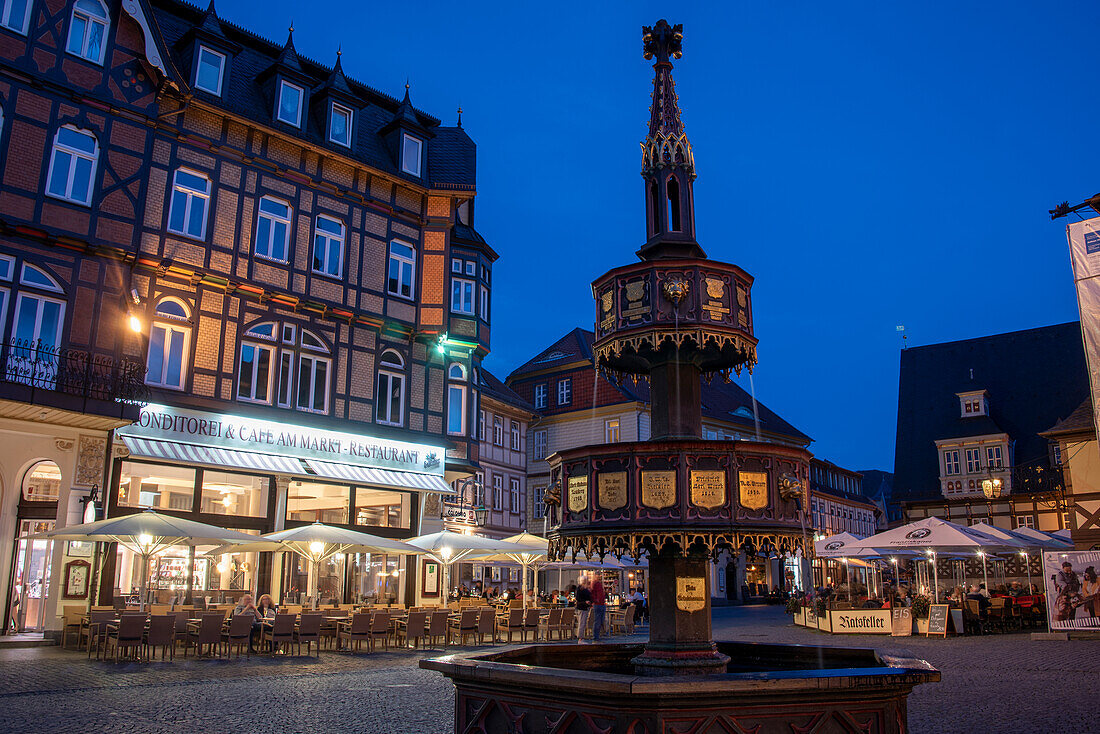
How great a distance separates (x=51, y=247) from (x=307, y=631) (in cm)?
1064

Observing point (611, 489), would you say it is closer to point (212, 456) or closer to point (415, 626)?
point (415, 626)

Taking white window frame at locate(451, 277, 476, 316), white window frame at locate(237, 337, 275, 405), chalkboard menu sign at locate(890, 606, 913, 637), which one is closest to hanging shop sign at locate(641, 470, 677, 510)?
white window frame at locate(237, 337, 275, 405)

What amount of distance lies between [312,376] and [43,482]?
7324mm

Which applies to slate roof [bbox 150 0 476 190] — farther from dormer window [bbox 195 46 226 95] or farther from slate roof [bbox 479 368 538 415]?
slate roof [bbox 479 368 538 415]

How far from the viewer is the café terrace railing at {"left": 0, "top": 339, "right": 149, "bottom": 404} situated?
57.9 feet

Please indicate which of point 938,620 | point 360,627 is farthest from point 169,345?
point 938,620

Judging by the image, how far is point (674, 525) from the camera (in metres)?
6.99

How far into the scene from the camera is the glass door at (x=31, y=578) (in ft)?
62.9

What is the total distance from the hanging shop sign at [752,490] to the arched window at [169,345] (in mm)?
18048

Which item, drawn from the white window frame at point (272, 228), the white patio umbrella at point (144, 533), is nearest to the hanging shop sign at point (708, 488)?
the white patio umbrella at point (144, 533)

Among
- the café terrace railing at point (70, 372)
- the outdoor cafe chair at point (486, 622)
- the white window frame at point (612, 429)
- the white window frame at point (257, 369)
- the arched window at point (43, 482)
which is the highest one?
the white window frame at point (612, 429)

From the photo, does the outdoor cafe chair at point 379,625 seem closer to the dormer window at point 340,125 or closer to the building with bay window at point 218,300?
the building with bay window at point 218,300

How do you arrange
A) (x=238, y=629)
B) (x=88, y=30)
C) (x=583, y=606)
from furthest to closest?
(x=583, y=606)
(x=88, y=30)
(x=238, y=629)

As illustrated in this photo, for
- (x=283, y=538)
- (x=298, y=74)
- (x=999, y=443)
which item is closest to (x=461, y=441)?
(x=283, y=538)
